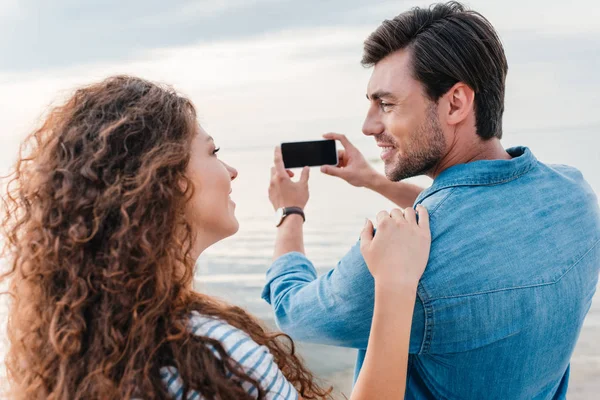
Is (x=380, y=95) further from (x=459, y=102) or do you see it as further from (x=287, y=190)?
(x=287, y=190)

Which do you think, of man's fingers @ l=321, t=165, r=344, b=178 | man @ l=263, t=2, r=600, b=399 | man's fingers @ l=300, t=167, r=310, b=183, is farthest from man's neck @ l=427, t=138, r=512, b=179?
man's fingers @ l=321, t=165, r=344, b=178

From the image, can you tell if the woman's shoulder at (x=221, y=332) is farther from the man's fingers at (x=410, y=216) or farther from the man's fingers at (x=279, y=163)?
the man's fingers at (x=279, y=163)

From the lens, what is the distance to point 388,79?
7.70 feet

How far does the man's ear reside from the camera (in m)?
2.19

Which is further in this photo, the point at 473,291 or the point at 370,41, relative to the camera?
the point at 370,41

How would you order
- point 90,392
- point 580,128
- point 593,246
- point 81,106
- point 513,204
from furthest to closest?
point 580,128, point 593,246, point 513,204, point 81,106, point 90,392

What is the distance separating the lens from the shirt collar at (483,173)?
6.31 feet

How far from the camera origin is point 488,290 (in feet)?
5.94

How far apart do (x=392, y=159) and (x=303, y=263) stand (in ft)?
1.74

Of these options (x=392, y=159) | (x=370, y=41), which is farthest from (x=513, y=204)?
(x=370, y=41)

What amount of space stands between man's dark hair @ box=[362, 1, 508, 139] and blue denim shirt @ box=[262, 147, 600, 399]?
29cm

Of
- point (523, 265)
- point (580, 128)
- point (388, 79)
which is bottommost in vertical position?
point (580, 128)

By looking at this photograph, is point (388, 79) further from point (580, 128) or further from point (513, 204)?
point (580, 128)

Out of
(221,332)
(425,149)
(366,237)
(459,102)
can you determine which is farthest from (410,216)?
(221,332)
